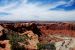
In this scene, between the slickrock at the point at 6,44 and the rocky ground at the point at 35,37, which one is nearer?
the slickrock at the point at 6,44

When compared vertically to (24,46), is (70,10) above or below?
above

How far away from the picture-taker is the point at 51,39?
22.9 ft

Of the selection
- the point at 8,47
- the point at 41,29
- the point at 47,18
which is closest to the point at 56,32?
the point at 41,29

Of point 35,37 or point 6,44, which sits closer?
point 6,44

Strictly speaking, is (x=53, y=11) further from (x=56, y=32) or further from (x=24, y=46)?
(x=56, y=32)

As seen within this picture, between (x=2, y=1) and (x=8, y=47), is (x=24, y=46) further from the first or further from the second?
(x=2, y=1)

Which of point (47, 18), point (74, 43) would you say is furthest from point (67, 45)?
point (47, 18)

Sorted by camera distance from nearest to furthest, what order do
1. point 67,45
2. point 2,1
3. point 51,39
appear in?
point 2,1 < point 67,45 < point 51,39

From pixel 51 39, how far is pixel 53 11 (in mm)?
1146

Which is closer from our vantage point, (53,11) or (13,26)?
(53,11)

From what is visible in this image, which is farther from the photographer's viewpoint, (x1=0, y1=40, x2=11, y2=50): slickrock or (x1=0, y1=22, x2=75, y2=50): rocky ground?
(x1=0, y1=22, x2=75, y2=50): rocky ground

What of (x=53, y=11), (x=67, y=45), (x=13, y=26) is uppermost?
(x=53, y=11)

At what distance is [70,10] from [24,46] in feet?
5.22

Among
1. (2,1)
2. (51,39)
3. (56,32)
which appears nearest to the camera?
(2,1)
